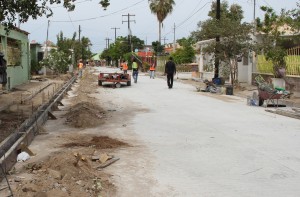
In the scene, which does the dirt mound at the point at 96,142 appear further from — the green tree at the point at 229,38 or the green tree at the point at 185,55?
the green tree at the point at 185,55

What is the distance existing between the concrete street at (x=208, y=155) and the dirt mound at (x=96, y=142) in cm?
38

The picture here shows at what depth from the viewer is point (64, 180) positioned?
6.21 metres

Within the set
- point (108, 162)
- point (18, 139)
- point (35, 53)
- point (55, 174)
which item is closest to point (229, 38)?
point (18, 139)

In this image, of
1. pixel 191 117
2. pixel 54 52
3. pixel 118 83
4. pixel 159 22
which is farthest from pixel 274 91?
pixel 159 22

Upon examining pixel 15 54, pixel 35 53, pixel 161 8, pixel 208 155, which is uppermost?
pixel 161 8

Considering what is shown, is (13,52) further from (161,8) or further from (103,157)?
(161,8)

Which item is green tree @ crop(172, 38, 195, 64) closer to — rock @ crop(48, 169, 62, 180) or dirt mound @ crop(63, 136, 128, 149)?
dirt mound @ crop(63, 136, 128, 149)

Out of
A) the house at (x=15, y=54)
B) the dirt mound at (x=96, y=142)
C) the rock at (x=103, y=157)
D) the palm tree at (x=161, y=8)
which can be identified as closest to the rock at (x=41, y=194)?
the rock at (x=103, y=157)

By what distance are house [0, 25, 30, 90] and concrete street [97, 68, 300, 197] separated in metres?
11.2

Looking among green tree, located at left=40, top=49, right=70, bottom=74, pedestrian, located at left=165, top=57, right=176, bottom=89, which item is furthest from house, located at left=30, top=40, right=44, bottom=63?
pedestrian, located at left=165, top=57, right=176, bottom=89

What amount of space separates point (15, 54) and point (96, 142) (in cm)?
1867

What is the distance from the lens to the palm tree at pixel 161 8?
65.7 metres

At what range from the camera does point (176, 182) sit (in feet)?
21.5

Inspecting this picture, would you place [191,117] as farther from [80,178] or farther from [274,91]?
[80,178]
